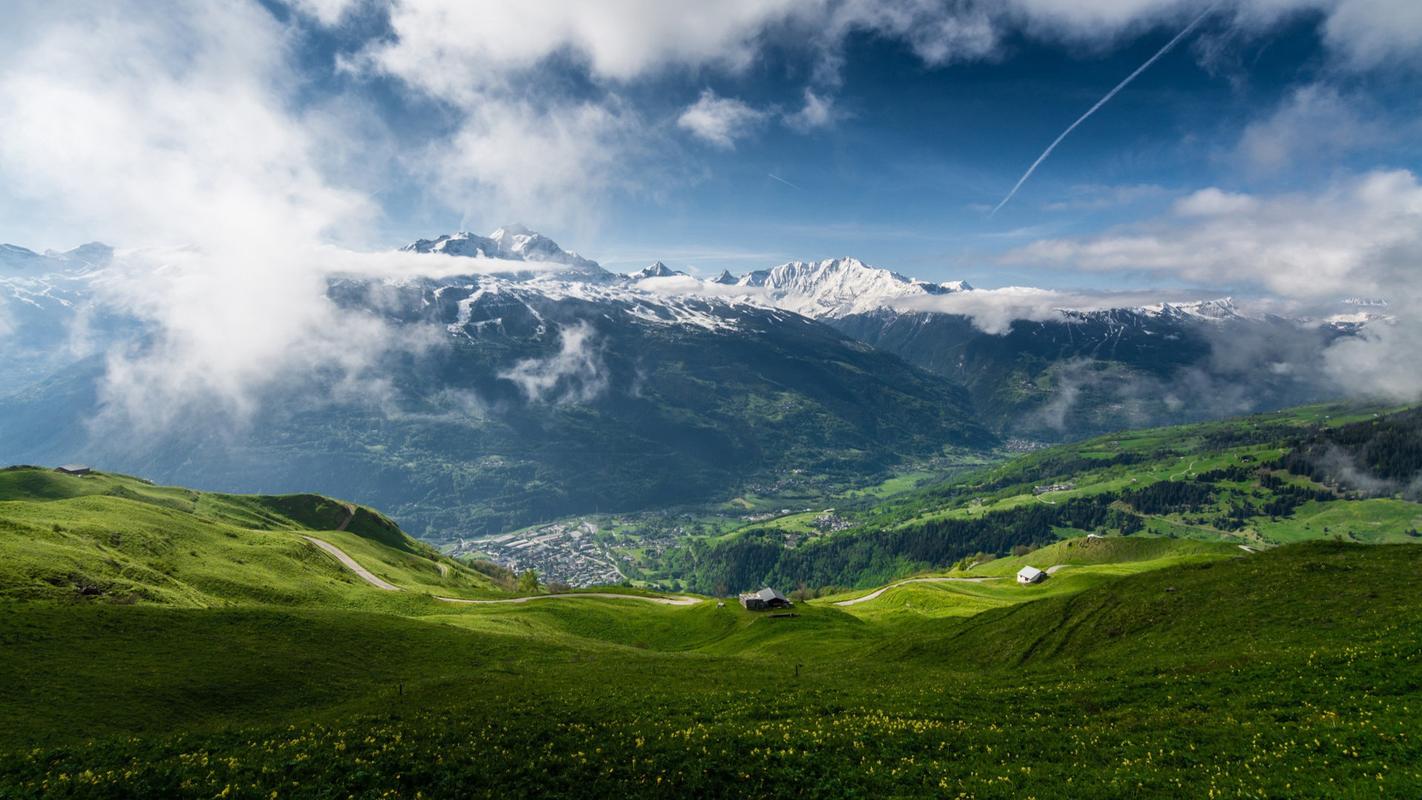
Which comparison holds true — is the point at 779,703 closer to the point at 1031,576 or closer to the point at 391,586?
the point at 391,586

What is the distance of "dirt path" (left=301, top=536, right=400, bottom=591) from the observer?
11718 centimetres

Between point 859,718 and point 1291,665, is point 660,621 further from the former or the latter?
point 1291,665

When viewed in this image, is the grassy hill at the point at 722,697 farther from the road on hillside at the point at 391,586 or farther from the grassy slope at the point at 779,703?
the road on hillside at the point at 391,586

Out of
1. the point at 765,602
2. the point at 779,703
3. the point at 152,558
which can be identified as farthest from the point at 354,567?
the point at 779,703

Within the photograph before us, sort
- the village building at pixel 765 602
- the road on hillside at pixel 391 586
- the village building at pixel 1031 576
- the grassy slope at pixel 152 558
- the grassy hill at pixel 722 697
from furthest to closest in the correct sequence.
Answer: the village building at pixel 1031 576 → the road on hillside at pixel 391 586 → the village building at pixel 765 602 → the grassy slope at pixel 152 558 → the grassy hill at pixel 722 697

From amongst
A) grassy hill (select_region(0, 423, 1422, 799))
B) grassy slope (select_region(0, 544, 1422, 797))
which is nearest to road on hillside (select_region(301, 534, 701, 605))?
grassy hill (select_region(0, 423, 1422, 799))

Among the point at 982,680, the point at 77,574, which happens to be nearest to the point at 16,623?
the point at 77,574

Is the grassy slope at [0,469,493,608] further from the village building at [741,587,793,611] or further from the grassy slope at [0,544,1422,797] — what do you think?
the village building at [741,587,793,611]

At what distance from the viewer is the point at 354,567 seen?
127188mm

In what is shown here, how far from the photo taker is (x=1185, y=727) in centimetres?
2672

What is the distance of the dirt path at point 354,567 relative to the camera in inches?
4613

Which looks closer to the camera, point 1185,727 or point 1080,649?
point 1185,727

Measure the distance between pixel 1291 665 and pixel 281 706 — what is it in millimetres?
61590

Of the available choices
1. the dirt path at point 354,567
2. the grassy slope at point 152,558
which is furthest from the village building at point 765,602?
the dirt path at point 354,567
